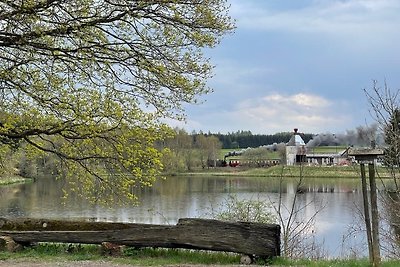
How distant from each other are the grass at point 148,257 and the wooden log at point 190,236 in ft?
0.55

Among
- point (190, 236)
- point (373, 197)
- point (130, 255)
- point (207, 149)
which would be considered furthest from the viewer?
point (207, 149)

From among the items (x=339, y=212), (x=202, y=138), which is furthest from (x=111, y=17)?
(x=202, y=138)

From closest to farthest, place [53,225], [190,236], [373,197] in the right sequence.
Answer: [373,197], [190,236], [53,225]

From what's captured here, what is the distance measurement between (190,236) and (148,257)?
0.82 meters

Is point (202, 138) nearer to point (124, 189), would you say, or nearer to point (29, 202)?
point (29, 202)

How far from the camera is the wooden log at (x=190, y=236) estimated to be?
8172 millimetres

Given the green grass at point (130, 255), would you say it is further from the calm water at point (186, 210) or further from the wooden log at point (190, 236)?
the calm water at point (186, 210)

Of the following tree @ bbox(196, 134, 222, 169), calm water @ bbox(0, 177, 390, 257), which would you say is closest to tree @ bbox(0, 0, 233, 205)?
calm water @ bbox(0, 177, 390, 257)

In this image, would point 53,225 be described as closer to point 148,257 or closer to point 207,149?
point 148,257

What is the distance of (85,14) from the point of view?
31.7 feet

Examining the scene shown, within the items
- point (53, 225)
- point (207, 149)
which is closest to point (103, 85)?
point (53, 225)

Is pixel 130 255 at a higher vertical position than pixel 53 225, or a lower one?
lower

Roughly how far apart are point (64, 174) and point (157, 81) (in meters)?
2.84

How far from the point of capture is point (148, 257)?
865 centimetres
